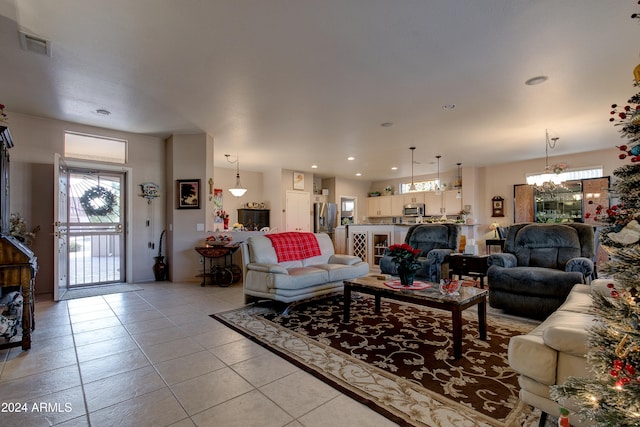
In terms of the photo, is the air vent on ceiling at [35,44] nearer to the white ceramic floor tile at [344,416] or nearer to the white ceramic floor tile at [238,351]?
the white ceramic floor tile at [238,351]

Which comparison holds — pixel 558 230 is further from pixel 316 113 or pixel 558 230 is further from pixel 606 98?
pixel 316 113

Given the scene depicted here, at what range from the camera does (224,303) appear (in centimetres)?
409

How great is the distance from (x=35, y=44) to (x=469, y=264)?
556cm

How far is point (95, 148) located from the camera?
17.5ft

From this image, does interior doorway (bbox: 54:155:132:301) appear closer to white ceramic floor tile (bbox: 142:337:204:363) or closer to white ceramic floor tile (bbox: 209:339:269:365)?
white ceramic floor tile (bbox: 142:337:204:363)

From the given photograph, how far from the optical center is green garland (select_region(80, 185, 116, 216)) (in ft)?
17.3

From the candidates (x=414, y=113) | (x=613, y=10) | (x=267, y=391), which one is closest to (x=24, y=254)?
(x=267, y=391)

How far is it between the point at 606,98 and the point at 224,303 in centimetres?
567

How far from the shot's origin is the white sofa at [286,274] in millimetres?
3551

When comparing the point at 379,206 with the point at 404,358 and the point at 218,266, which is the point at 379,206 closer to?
the point at 218,266

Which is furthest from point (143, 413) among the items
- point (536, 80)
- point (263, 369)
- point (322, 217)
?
point (322, 217)

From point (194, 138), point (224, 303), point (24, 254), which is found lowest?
point (224, 303)

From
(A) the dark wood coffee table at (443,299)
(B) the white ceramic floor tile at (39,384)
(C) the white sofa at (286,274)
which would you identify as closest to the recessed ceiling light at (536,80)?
(A) the dark wood coffee table at (443,299)

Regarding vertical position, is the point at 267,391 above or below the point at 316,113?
below
